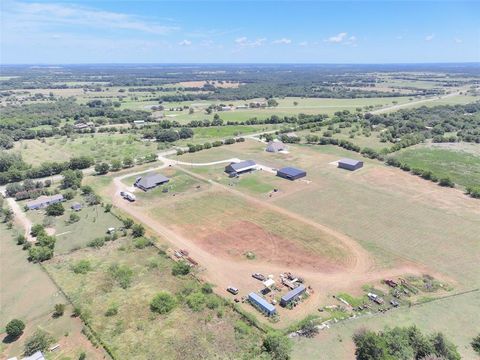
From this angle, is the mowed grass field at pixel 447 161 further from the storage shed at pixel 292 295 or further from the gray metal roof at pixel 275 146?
the storage shed at pixel 292 295

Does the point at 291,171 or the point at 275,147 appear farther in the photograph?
the point at 275,147

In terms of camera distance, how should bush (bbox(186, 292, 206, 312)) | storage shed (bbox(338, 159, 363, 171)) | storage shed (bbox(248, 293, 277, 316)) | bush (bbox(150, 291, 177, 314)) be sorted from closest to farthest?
storage shed (bbox(248, 293, 277, 316)) < bush (bbox(150, 291, 177, 314)) < bush (bbox(186, 292, 206, 312)) < storage shed (bbox(338, 159, 363, 171))

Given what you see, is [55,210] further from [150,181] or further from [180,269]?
[180,269]

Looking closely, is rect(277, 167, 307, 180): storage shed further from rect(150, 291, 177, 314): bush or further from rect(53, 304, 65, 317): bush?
rect(53, 304, 65, 317): bush

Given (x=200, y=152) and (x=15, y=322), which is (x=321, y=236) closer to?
(x=15, y=322)

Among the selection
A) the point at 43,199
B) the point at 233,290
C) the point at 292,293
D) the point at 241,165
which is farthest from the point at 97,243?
the point at 241,165

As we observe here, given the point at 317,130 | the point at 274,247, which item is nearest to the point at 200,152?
the point at 317,130

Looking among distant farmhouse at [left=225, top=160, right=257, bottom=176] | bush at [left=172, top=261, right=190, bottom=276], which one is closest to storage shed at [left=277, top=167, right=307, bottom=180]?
distant farmhouse at [left=225, top=160, right=257, bottom=176]
